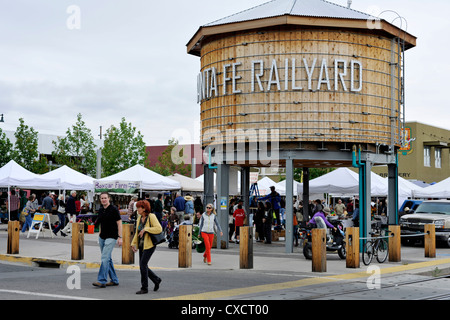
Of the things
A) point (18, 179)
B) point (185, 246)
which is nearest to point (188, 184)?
point (18, 179)

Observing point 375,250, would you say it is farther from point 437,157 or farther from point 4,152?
point 437,157

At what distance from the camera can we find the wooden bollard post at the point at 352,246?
597 inches

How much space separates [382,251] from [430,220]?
7247 millimetres

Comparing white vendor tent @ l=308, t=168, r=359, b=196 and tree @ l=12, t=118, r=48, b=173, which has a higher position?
tree @ l=12, t=118, r=48, b=173

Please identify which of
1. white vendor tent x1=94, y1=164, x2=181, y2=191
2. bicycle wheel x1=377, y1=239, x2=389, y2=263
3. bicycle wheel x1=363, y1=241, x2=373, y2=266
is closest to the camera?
bicycle wheel x1=363, y1=241, x2=373, y2=266

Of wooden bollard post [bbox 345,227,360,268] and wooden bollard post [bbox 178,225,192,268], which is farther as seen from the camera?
wooden bollard post [bbox 178,225,192,268]

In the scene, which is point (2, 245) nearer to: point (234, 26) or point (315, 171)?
point (234, 26)

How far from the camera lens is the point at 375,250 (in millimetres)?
16875

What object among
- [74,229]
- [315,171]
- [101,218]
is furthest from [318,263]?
[315,171]

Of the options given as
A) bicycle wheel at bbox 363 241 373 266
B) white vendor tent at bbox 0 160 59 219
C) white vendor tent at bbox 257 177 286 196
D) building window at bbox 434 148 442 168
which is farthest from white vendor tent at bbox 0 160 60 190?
building window at bbox 434 148 442 168

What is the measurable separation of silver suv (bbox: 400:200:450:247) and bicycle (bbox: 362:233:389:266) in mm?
6734

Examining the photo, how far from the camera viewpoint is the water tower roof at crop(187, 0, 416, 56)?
1964cm

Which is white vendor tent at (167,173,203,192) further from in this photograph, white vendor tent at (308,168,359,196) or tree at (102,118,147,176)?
tree at (102,118,147,176)

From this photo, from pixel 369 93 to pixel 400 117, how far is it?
7.08 feet
